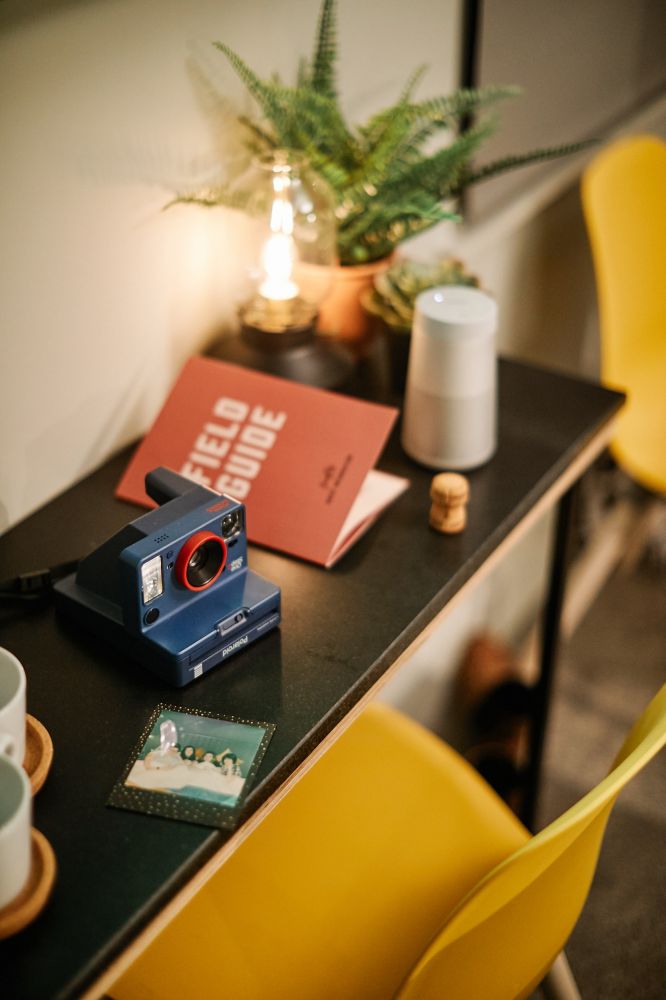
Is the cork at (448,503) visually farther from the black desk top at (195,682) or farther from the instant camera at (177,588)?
the instant camera at (177,588)

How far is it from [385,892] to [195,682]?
364 millimetres

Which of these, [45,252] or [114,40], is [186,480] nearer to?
[45,252]

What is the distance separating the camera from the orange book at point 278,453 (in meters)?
1.04

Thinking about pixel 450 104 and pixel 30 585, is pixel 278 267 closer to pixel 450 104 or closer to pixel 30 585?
pixel 450 104

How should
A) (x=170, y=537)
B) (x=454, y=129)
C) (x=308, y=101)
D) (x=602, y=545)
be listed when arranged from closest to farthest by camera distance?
(x=170, y=537)
(x=308, y=101)
(x=454, y=129)
(x=602, y=545)

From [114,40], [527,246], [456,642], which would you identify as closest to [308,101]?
[114,40]

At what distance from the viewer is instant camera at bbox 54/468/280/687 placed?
0.84m

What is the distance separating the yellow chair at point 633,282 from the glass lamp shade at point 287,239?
804 mm

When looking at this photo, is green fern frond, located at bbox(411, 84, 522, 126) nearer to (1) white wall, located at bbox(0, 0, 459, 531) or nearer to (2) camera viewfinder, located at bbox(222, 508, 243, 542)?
(1) white wall, located at bbox(0, 0, 459, 531)

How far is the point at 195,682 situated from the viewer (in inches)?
34.9

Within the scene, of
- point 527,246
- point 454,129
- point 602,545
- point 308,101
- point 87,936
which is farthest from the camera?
point 602,545

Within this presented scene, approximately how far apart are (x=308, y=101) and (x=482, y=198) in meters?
0.61

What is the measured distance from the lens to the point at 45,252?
1.00m

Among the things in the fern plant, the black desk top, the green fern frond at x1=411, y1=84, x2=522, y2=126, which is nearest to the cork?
the black desk top
